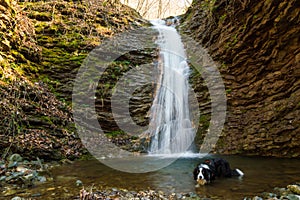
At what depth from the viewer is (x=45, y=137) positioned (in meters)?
5.83

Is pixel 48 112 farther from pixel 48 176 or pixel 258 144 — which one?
pixel 258 144

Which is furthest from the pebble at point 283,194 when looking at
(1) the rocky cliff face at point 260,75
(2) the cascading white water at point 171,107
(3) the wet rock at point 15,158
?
(2) the cascading white water at point 171,107

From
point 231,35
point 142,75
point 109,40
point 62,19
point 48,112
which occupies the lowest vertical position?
point 48,112

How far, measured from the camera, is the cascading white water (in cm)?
785

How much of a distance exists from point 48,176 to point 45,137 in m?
1.99

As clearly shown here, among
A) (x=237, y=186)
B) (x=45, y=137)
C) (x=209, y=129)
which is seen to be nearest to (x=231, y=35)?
(x=209, y=129)

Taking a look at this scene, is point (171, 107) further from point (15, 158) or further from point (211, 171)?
point (15, 158)

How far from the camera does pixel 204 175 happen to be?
3689 millimetres

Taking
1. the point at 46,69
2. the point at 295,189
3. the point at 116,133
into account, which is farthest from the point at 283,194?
the point at 46,69

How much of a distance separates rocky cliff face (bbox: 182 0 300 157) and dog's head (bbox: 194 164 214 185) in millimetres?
3242

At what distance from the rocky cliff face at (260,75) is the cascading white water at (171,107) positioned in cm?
139

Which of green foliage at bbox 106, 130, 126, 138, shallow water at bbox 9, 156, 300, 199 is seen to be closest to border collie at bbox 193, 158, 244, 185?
shallow water at bbox 9, 156, 300, 199

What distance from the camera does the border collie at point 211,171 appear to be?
145 inches

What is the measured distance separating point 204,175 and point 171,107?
546 centimetres
